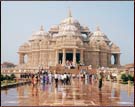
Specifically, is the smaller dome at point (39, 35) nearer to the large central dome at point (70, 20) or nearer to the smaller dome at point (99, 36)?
the large central dome at point (70, 20)

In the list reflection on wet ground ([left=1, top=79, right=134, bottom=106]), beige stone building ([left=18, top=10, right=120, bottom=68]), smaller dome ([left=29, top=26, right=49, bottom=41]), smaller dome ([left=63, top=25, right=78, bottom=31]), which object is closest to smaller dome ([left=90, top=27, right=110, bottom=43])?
beige stone building ([left=18, top=10, right=120, bottom=68])

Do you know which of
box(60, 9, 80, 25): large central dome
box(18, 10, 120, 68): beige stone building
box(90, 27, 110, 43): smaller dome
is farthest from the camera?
box(60, 9, 80, 25): large central dome

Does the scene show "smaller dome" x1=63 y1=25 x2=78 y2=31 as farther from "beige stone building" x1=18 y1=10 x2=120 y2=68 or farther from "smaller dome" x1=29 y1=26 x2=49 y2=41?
"smaller dome" x1=29 y1=26 x2=49 y2=41

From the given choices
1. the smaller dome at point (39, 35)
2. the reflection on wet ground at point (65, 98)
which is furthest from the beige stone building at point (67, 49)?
the reflection on wet ground at point (65, 98)

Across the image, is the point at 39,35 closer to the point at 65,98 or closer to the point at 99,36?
the point at 99,36

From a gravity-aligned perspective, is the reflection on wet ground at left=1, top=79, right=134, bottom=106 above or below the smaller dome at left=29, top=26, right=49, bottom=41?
below

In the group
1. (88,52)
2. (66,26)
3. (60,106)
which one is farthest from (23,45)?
(60,106)

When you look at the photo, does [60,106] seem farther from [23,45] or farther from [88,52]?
[23,45]

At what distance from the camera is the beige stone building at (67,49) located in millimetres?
59219

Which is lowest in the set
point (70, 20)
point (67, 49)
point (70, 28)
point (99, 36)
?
point (67, 49)

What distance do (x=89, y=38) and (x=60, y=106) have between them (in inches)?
2434

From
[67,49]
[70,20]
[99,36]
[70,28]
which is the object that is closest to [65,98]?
[67,49]

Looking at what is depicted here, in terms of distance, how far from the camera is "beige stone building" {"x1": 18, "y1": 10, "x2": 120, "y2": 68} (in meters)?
59.2

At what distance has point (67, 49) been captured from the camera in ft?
192
